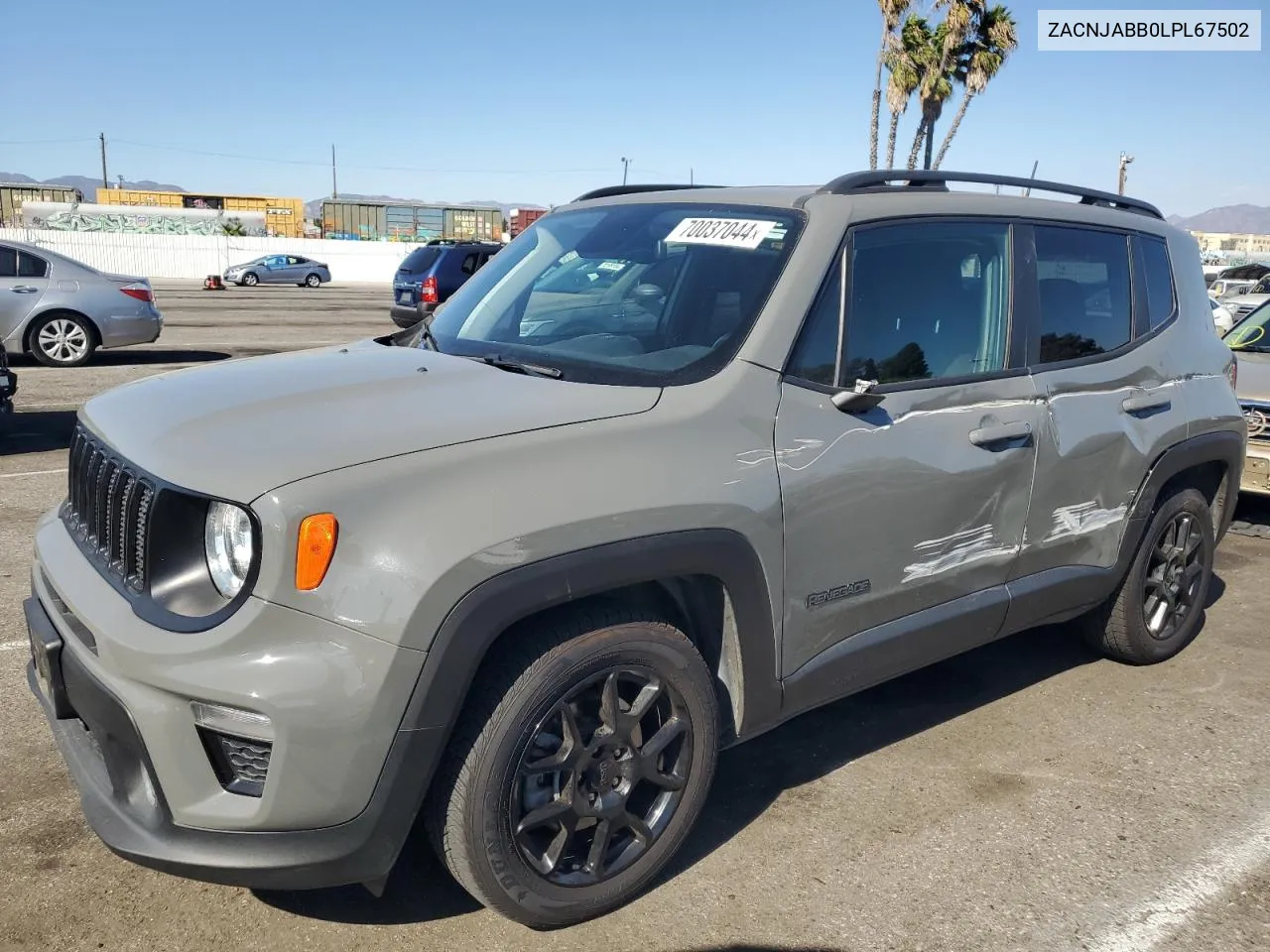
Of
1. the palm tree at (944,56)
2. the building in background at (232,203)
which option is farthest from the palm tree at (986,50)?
the building in background at (232,203)

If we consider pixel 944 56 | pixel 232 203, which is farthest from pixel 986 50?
pixel 232 203

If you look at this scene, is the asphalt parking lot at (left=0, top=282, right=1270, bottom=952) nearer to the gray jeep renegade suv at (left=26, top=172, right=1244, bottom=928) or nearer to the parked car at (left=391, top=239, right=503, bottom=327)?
the gray jeep renegade suv at (left=26, top=172, right=1244, bottom=928)

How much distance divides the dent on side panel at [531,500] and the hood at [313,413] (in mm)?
65

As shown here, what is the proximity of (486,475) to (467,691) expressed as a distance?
49cm

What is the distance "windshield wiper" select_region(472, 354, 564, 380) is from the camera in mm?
3055

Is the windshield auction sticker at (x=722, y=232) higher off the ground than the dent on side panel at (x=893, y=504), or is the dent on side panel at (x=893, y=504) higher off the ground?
the windshield auction sticker at (x=722, y=232)

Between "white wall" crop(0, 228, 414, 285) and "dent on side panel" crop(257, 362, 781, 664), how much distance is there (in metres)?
42.0

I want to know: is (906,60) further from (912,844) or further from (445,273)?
(912,844)

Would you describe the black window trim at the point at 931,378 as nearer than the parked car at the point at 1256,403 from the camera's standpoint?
Yes

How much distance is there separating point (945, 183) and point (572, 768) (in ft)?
7.83

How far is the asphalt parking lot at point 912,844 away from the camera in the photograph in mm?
2771

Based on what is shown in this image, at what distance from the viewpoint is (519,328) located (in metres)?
3.60

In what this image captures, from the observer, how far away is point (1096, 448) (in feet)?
12.9

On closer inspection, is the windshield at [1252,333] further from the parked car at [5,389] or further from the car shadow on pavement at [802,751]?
the parked car at [5,389]
